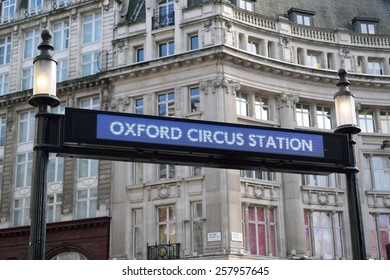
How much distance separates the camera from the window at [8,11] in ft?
145

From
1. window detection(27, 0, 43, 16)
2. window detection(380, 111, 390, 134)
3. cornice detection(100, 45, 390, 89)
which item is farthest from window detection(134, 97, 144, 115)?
window detection(380, 111, 390, 134)

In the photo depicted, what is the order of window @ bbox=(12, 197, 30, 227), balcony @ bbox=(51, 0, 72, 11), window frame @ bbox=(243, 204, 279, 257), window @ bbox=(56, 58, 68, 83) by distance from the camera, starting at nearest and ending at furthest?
window frame @ bbox=(243, 204, 279, 257) < window @ bbox=(12, 197, 30, 227) < window @ bbox=(56, 58, 68, 83) < balcony @ bbox=(51, 0, 72, 11)

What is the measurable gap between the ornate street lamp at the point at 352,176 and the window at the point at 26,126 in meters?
31.0

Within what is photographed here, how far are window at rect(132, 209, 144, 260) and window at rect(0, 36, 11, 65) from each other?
16.4m

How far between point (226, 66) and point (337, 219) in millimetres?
11372

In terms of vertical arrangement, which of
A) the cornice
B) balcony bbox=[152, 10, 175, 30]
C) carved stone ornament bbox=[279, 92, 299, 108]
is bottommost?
carved stone ornament bbox=[279, 92, 299, 108]

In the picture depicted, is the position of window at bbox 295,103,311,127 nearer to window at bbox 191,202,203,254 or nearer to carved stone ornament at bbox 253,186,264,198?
carved stone ornament at bbox 253,186,264,198

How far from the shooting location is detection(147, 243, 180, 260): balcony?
3272 centimetres

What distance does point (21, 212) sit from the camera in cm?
3912

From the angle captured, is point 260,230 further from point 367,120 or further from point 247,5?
point 247,5

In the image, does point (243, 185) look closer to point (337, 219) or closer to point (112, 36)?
point (337, 219)

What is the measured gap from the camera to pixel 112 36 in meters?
39.2

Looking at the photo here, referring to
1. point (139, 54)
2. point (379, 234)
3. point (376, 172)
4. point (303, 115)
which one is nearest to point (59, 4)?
point (139, 54)
